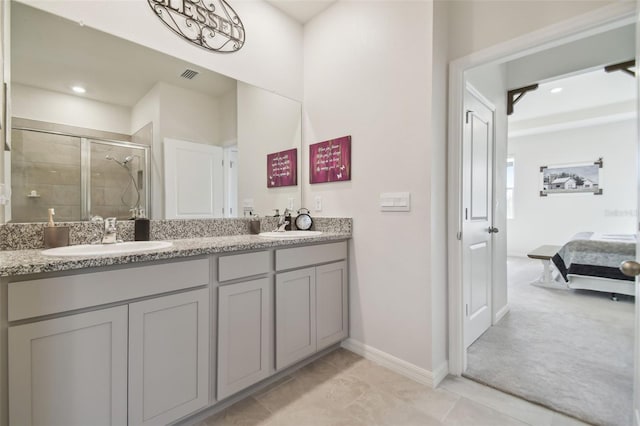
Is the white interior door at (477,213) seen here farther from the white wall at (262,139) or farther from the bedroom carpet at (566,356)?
the white wall at (262,139)

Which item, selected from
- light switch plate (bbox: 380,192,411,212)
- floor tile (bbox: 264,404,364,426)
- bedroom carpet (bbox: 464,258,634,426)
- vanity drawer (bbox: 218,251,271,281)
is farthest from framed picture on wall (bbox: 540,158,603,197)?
vanity drawer (bbox: 218,251,271,281)

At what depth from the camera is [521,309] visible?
3162mm

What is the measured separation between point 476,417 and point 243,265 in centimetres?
149

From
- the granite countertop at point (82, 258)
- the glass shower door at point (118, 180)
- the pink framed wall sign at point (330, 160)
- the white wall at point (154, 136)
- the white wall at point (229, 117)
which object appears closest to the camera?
the granite countertop at point (82, 258)

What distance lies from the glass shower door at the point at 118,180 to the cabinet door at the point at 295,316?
3.19 ft

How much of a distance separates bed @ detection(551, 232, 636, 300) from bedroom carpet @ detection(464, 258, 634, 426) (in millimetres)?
189

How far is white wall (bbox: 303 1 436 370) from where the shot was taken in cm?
183

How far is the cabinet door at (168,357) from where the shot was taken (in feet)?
3.99

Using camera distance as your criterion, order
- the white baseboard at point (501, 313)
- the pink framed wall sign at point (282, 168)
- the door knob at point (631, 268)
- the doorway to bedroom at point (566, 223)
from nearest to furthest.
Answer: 1. the door knob at point (631, 268)
2. the doorway to bedroom at point (566, 223)
3. the pink framed wall sign at point (282, 168)
4. the white baseboard at point (501, 313)

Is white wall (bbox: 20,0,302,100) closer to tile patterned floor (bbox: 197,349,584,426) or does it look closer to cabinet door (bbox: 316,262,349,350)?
cabinet door (bbox: 316,262,349,350)

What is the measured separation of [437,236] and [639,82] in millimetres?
1109

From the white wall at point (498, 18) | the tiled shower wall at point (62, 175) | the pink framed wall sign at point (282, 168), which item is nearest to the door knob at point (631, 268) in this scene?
the white wall at point (498, 18)

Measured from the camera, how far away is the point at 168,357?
4.28ft

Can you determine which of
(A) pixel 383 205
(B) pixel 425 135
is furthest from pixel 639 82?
(A) pixel 383 205
